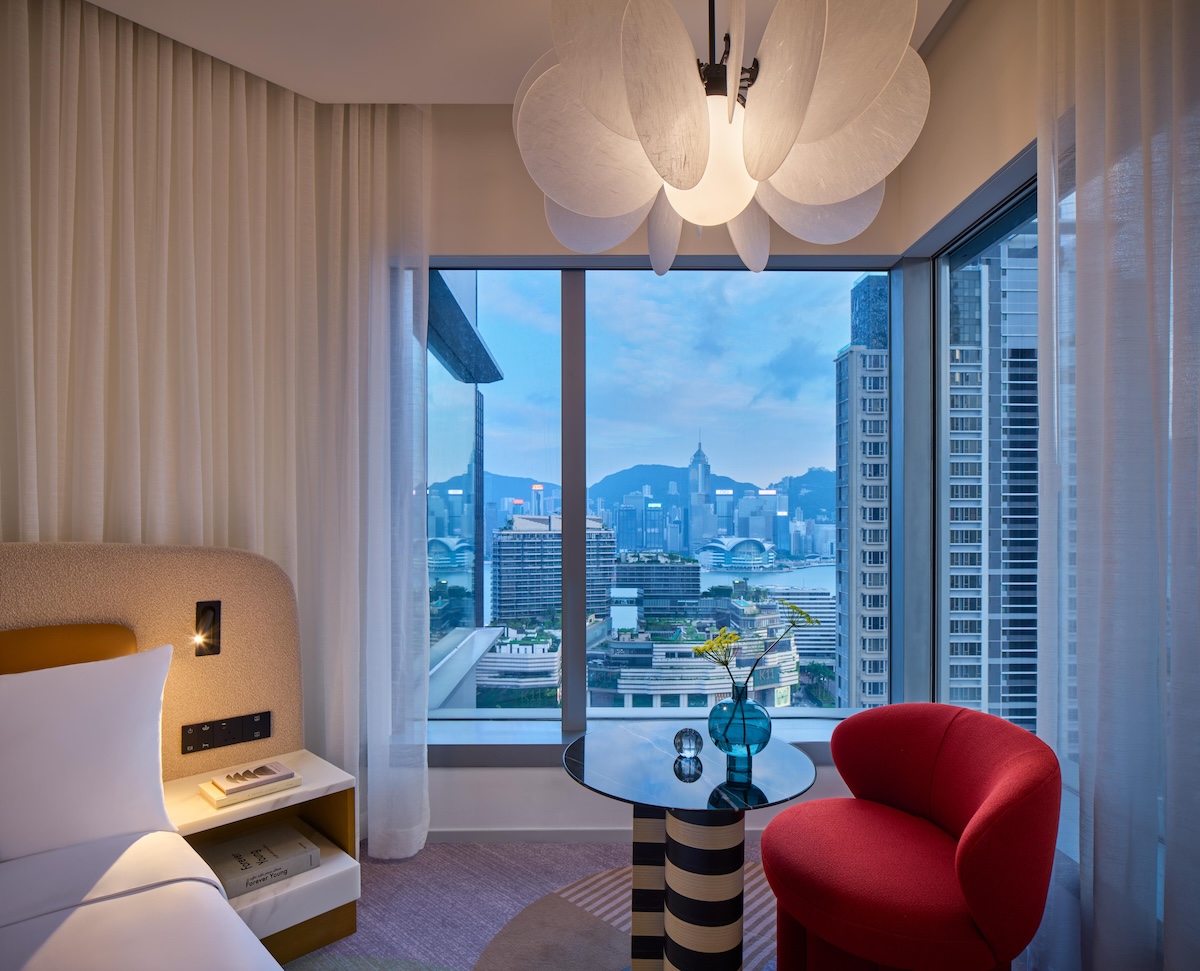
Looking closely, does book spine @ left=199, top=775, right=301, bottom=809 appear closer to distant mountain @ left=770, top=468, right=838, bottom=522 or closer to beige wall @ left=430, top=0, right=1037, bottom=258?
beige wall @ left=430, top=0, right=1037, bottom=258

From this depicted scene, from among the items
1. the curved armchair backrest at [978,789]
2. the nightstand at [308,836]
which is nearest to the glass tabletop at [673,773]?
the curved armchair backrest at [978,789]

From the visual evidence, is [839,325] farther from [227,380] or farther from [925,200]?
[227,380]

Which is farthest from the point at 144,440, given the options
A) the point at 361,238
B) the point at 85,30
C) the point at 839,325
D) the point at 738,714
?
the point at 839,325

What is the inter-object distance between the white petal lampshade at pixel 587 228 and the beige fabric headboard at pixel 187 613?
166cm

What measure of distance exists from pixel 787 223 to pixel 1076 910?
1.81 metres

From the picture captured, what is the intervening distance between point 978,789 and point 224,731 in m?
2.35

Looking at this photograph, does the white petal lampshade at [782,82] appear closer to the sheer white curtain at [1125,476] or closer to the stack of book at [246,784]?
the sheer white curtain at [1125,476]

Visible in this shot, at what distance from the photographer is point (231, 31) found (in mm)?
2234

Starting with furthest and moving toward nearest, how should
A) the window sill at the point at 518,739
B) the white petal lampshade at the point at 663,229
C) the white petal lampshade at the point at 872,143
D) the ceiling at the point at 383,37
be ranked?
→ the window sill at the point at 518,739 < the ceiling at the point at 383,37 < the white petal lampshade at the point at 663,229 < the white petal lampshade at the point at 872,143

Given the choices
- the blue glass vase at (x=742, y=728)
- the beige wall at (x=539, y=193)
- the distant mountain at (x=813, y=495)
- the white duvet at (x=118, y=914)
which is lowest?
the white duvet at (x=118, y=914)

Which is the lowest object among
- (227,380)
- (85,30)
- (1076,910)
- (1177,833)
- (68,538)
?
(1076,910)

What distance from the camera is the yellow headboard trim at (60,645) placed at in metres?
1.87

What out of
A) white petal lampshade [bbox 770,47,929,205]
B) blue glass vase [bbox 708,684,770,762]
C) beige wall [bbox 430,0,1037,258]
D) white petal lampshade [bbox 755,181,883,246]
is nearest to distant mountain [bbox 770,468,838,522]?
beige wall [bbox 430,0,1037,258]

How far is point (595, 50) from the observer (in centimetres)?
113
